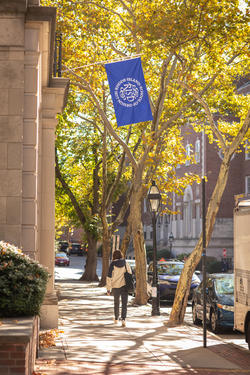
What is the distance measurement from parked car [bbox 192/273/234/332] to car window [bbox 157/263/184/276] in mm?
8393

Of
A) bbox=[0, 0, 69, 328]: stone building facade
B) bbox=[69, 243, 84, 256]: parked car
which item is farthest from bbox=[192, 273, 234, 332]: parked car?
bbox=[69, 243, 84, 256]: parked car

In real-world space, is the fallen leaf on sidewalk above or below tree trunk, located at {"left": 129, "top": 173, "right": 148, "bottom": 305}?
below

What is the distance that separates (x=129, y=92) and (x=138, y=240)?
24.4 ft

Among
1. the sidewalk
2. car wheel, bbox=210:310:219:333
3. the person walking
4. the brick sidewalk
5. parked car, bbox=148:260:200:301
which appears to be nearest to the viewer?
the brick sidewalk

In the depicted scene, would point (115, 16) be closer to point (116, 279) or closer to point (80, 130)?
point (116, 279)

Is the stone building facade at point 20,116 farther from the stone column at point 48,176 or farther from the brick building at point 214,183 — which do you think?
the brick building at point 214,183

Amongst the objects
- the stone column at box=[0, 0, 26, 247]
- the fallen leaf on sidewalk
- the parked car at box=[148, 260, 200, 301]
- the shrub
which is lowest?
the fallen leaf on sidewalk

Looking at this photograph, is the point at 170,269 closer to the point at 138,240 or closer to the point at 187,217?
the point at 138,240

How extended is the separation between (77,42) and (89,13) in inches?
42.7

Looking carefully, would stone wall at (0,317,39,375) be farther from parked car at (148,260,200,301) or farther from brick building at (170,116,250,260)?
brick building at (170,116,250,260)

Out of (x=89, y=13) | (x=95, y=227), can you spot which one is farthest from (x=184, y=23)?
(x=95, y=227)

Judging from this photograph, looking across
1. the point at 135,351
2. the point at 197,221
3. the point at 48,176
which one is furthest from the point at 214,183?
the point at 135,351

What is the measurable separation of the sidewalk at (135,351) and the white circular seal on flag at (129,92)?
5.54 metres

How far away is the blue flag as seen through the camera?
56.9 ft
